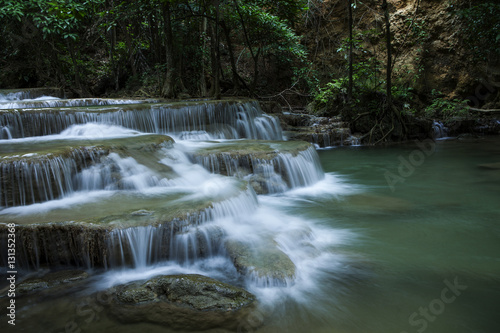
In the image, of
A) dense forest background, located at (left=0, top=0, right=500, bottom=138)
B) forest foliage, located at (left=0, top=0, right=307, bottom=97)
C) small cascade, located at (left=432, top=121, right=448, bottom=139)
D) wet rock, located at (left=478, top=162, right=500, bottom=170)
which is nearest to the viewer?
wet rock, located at (left=478, top=162, right=500, bottom=170)

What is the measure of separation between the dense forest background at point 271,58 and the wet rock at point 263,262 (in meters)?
8.33

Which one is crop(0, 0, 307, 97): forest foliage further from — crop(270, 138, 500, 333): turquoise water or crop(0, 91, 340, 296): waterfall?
crop(270, 138, 500, 333): turquoise water

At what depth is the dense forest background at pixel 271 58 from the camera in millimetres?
11992

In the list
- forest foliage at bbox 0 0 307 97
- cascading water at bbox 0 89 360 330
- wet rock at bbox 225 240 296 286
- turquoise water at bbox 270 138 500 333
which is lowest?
turquoise water at bbox 270 138 500 333

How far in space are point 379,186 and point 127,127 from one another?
5.75 metres

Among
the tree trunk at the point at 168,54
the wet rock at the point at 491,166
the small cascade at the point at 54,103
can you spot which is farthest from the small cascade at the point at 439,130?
the small cascade at the point at 54,103

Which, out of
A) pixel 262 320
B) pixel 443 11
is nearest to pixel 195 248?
pixel 262 320

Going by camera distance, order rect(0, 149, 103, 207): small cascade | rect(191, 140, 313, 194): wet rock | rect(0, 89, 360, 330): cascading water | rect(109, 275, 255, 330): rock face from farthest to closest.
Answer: rect(191, 140, 313, 194): wet rock < rect(0, 149, 103, 207): small cascade < rect(0, 89, 360, 330): cascading water < rect(109, 275, 255, 330): rock face

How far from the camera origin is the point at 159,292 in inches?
122

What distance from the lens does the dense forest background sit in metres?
12.0

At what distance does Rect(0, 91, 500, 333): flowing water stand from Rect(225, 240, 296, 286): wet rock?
46mm

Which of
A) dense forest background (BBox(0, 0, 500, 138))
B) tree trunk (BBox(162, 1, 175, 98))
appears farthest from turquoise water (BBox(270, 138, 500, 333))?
tree trunk (BBox(162, 1, 175, 98))

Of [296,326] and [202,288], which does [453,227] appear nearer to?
[296,326]

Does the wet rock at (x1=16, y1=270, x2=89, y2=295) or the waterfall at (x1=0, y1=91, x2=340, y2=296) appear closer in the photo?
the wet rock at (x1=16, y1=270, x2=89, y2=295)
